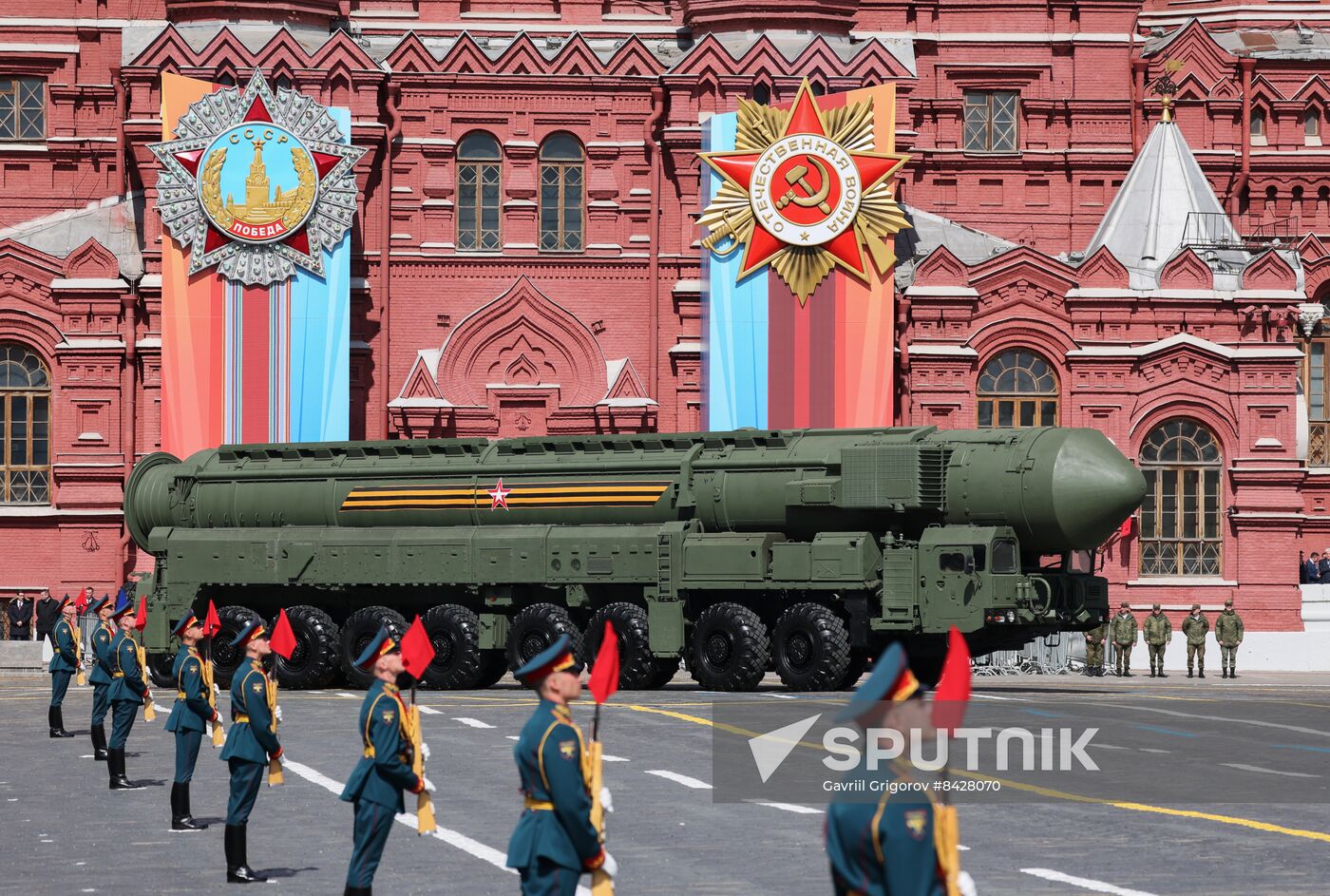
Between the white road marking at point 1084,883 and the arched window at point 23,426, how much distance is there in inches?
1507

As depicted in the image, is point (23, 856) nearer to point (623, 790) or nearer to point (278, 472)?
point (623, 790)

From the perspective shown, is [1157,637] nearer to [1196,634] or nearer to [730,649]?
[1196,634]

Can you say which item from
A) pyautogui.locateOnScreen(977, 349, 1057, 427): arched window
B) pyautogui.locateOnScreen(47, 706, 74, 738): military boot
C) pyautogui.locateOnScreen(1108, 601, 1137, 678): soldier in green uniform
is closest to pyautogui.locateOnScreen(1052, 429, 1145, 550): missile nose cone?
pyautogui.locateOnScreen(1108, 601, 1137, 678): soldier in green uniform

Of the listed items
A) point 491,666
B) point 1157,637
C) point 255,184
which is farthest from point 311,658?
point 1157,637

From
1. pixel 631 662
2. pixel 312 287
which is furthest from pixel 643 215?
pixel 631 662

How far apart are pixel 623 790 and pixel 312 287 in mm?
29741

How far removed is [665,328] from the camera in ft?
174

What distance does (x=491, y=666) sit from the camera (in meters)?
38.7

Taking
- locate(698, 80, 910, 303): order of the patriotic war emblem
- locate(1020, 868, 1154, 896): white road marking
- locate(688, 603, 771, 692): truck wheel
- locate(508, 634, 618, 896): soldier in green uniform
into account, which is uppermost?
locate(698, 80, 910, 303): order of the patriotic war emblem

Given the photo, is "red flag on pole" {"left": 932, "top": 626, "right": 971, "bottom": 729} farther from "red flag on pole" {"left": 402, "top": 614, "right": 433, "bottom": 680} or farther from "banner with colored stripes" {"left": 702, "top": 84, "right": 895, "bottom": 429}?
"banner with colored stripes" {"left": 702, "top": 84, "right": 895, "bottom": 429}

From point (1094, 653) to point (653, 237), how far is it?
15.0 m

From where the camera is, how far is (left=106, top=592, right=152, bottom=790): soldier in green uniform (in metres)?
23.9

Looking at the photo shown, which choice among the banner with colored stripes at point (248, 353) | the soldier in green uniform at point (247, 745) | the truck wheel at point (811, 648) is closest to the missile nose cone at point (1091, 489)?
the truck wheel at point (811, 648)

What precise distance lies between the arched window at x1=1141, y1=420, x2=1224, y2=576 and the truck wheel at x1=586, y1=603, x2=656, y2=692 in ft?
56.1
